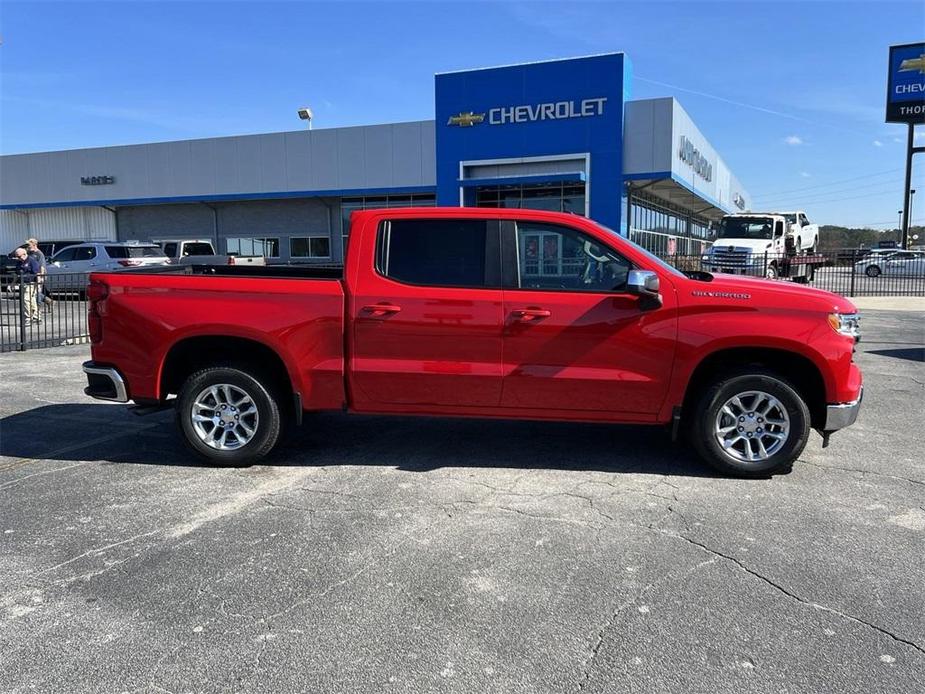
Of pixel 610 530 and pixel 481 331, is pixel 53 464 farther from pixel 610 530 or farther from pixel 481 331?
pixel 610 530

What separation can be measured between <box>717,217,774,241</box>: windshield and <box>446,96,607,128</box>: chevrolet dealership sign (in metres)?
8.84

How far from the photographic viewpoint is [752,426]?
5.15 metres

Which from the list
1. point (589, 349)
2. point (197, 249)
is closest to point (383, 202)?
point (197, 249)

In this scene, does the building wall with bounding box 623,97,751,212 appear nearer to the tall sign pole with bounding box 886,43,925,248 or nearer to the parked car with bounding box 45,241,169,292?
the parked car with bounding box 45,241,169,292

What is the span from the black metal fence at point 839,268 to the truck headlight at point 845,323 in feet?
68.2

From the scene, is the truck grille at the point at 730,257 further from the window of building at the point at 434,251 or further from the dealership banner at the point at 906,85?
the window of building at the point at 434,251

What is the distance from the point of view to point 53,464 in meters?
5.64

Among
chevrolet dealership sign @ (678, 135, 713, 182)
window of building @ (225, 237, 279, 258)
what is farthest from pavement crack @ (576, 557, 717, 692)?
window of building @ (225, 237, 279, 258)

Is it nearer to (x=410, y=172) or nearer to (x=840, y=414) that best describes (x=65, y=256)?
(x=410, y=172)

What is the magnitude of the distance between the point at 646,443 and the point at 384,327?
8.59 ft

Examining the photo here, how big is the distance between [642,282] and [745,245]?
2573 cm

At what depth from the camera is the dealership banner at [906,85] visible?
38.4 m

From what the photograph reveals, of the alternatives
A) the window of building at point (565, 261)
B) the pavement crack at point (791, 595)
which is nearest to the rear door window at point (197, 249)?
the window of building at point (565, 261)

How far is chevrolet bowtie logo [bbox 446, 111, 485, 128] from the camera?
85.5ft
